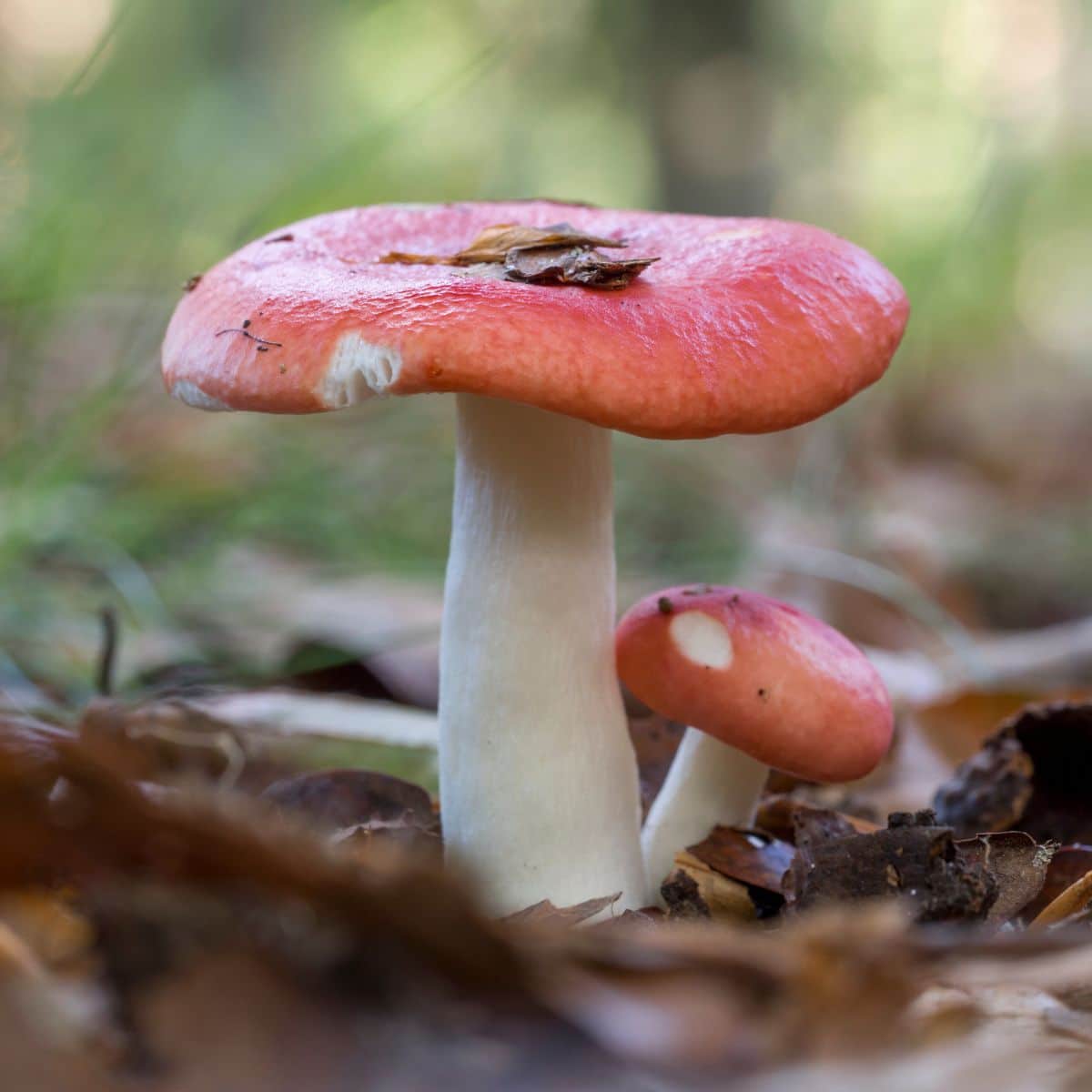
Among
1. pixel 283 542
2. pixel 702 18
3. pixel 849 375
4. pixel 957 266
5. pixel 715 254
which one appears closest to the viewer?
pixel 849 375

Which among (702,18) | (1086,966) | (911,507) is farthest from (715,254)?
(702,18)

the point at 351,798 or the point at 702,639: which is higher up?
the point at 702,639

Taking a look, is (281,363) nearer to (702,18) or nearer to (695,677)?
(695,677)

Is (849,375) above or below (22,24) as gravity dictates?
below

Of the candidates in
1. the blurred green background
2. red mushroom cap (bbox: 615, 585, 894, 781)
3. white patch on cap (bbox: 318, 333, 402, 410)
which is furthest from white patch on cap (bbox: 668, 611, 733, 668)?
the blurred green background

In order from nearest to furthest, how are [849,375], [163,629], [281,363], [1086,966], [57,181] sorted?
[1086,966]
[281,363]
[849,375]
[163,629]
[57,181]

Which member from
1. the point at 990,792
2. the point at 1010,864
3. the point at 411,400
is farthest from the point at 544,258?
the point at 411,400

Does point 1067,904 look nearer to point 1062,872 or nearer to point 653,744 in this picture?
point 1062,872
